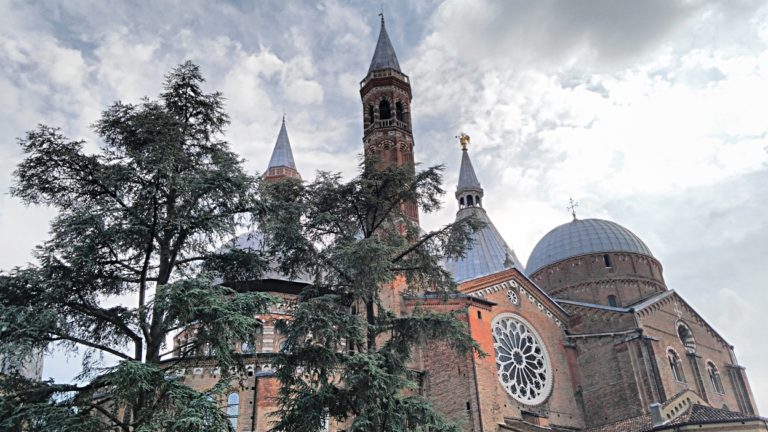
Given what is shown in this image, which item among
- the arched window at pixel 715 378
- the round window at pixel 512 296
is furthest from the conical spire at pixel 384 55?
the arched window at pixel 715 378

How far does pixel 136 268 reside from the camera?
1438 centimetres

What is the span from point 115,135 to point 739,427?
77.5 feet

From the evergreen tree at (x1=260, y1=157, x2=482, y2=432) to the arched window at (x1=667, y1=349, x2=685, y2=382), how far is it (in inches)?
809

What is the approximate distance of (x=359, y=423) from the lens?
13852 mm

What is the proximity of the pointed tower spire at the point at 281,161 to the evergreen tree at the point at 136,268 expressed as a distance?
32.1 metres

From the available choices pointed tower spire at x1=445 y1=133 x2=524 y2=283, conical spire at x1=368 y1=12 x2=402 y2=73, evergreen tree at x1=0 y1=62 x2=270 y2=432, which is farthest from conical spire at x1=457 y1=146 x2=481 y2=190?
evergreen tree at x1=0 y1=62 x2=270 y2=432

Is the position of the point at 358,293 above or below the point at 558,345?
below

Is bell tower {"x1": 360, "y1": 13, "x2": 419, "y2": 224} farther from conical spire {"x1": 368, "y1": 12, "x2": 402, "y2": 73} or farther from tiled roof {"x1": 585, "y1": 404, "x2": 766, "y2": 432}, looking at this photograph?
tiled roof {"x1": 585, "y1": 404, "x2": 766, "y2": 432}

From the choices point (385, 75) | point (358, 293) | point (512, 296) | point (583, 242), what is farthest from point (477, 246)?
point (358, 293)

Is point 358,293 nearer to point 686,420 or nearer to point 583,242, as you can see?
point 686,420

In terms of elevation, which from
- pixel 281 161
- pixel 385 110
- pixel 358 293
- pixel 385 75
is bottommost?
pixel 358 293

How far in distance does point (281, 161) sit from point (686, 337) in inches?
1191

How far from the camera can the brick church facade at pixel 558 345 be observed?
2536 cm

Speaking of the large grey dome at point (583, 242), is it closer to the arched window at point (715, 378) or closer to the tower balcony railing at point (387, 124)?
the arched window at point (715, 378)
